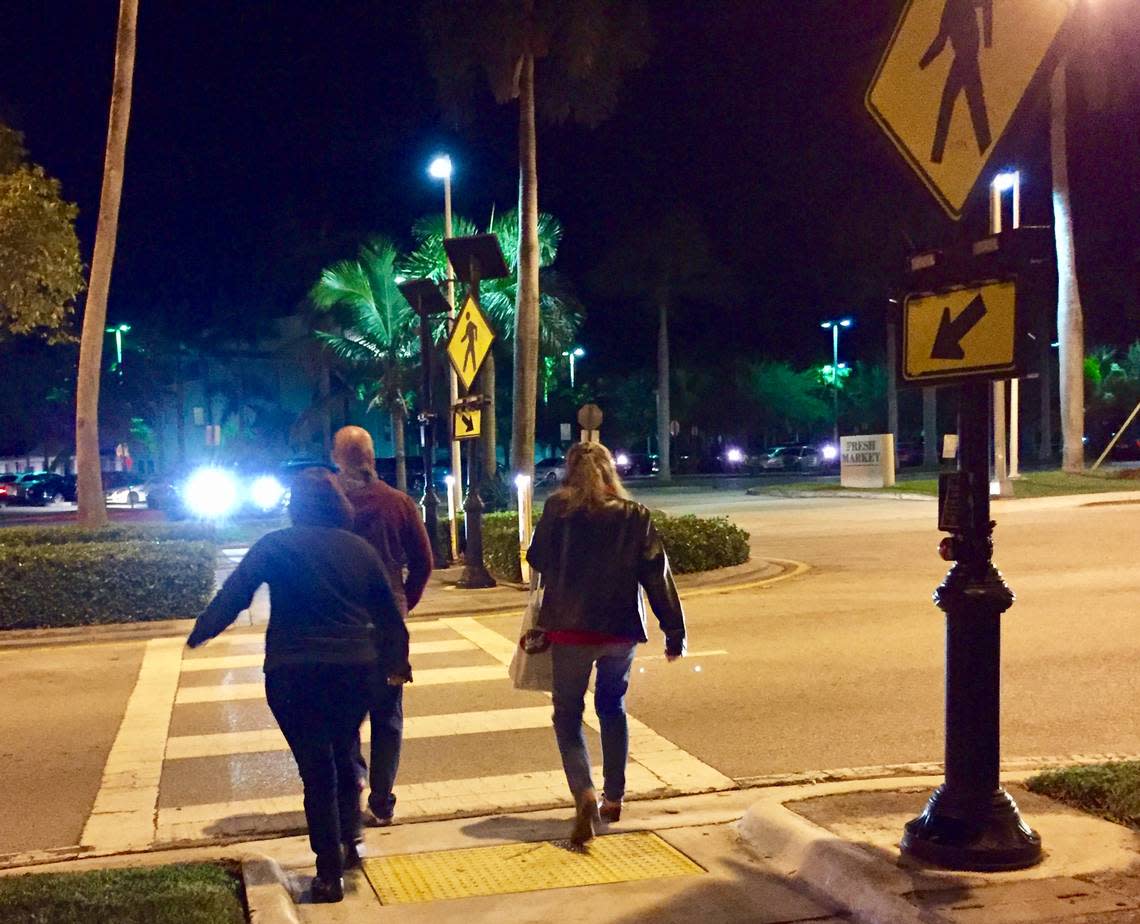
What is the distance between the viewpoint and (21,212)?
58.8 feet

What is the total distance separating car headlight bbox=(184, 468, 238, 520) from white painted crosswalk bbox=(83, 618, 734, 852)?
833 inches

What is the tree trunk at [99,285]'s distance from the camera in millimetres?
17625

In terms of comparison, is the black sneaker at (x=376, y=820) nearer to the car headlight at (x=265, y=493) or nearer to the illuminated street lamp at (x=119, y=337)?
the car headlight at (x=265, y=493)

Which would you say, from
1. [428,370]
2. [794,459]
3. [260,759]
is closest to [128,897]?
[260,759]

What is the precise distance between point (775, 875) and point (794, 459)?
2402 inches

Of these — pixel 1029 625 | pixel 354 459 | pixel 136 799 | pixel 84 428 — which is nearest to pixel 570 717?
pixel 354 459

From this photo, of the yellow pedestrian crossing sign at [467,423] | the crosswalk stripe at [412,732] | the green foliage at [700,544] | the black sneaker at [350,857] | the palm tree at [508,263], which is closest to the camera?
the black sneaker at [350,857]

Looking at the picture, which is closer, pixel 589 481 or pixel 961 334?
pixel 961 334

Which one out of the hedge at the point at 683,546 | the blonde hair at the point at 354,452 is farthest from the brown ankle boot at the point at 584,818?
the hedge at the point at 683,546

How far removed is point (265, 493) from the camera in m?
34.3

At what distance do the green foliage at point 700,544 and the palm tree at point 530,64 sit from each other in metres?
6.32

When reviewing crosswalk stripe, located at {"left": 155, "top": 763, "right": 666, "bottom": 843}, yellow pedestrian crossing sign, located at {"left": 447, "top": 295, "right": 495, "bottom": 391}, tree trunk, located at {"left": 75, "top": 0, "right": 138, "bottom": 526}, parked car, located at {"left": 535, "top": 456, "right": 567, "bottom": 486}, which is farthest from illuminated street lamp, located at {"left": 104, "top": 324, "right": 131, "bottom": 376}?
crosswalk stripe, located at {"left": 155, "top": 763, "right": 666, "bottom": 843}

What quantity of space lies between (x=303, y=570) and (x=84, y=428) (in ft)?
46.4

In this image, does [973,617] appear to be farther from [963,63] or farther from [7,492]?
[7,492]
